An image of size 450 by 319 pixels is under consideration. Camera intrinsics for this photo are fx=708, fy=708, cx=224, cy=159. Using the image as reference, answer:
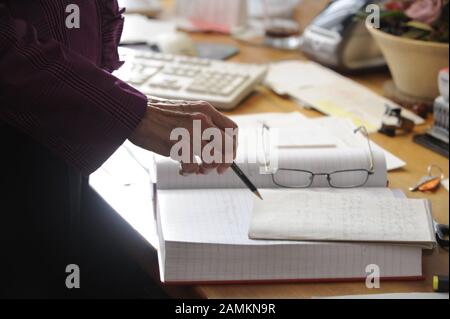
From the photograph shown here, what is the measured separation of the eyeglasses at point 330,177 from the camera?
0.99 metres

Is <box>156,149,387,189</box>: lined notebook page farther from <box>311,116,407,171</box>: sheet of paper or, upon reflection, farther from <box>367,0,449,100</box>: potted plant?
<box>367,0,449,100</box>: potted plant

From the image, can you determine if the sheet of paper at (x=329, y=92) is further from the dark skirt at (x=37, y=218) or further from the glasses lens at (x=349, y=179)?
the dark skirt at (x=37, y=218)

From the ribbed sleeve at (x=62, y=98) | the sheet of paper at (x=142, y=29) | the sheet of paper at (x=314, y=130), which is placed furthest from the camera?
the sheet of paper at (x=142, y=29)

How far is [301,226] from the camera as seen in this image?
87 cm

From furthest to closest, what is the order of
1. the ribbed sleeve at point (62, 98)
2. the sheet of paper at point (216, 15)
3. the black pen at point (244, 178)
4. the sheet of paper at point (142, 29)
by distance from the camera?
the sheet of paper at point (216, 15) → the sheet of paper at point (142, 29) → the black pen at point (244, 178) → the ribbed sleeve at point (62, 98)

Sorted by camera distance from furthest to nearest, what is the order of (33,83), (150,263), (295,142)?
1. (295,142)
2. (150,263)
3. (33,83)

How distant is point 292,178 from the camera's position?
3.25ft

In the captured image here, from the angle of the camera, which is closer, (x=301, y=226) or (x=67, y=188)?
(x=301, y=226)

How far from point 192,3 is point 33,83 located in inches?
45.7

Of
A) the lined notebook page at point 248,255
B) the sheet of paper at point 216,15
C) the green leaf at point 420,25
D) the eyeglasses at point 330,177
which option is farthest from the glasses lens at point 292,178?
the sheet of paper at point 216,15

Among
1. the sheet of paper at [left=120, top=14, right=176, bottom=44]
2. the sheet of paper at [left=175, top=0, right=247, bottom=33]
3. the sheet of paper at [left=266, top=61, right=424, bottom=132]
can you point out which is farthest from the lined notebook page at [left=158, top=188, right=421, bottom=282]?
the sheet of paper at [left=175, top=0, right=247, bottom=33]

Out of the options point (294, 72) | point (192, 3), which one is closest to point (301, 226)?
point (294, 72)

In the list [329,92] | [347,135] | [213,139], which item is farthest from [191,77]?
[213,139]
